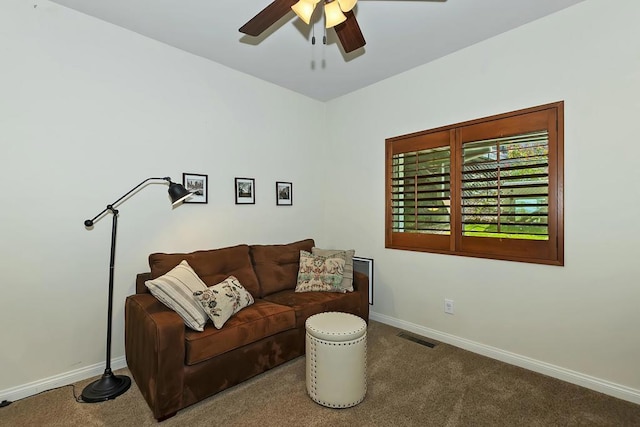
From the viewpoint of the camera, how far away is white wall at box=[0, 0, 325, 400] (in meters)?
2.16

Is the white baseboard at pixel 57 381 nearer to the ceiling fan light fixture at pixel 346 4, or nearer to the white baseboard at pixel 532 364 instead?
the white baseboard at pixel 532 364

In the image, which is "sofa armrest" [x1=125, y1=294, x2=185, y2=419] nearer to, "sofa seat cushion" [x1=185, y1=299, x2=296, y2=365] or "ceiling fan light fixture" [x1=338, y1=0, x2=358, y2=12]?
"sofa seat cushion" [x1=185, y1=299, x2=296, y2=365]

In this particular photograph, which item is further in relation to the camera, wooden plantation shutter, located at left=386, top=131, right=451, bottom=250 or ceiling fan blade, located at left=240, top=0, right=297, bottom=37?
wooden plantation shutter, located at left=386, top=131, right=451, bottom=250

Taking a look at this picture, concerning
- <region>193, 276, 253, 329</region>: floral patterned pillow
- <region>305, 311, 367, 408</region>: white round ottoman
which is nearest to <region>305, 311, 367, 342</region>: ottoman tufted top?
<region>305, 311, 367, 408</region>: white round ottoman

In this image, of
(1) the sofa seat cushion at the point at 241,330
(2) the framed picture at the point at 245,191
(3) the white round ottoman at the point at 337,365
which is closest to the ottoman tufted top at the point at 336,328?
(3) the white round ottoman at the point at 337,365

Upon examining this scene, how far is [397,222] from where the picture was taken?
3480 mm

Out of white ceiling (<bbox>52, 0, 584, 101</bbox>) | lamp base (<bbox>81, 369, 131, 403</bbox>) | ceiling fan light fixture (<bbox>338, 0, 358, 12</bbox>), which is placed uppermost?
white ceiling (<bbox>52, 0, 584, 101</bbox>)

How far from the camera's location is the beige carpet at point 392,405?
1.91 m

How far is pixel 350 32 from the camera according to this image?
1985 mm

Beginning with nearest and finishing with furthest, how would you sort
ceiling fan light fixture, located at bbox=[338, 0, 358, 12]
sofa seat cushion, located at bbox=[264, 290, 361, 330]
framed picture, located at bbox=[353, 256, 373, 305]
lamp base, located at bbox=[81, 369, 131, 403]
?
ceiling fan light fixture, located at bbox=[338, 0, 358, 12]
lamp base, located at bbox=[81, 369, 131, 403]
sofa seat cushion, located at bbox=[264, 290, 361, 330]
framed picture, located at bbox=[353, 256, 373, 305]

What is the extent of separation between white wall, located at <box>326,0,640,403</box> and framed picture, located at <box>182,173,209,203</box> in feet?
7.09

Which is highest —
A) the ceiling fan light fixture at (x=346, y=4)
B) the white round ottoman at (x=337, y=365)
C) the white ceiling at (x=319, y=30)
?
the white ceiling at (x=319, y=30)

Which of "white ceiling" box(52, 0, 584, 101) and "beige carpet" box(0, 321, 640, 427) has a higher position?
"white ceiling" box(52, 0, 584, 101)

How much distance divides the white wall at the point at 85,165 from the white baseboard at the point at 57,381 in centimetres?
1
